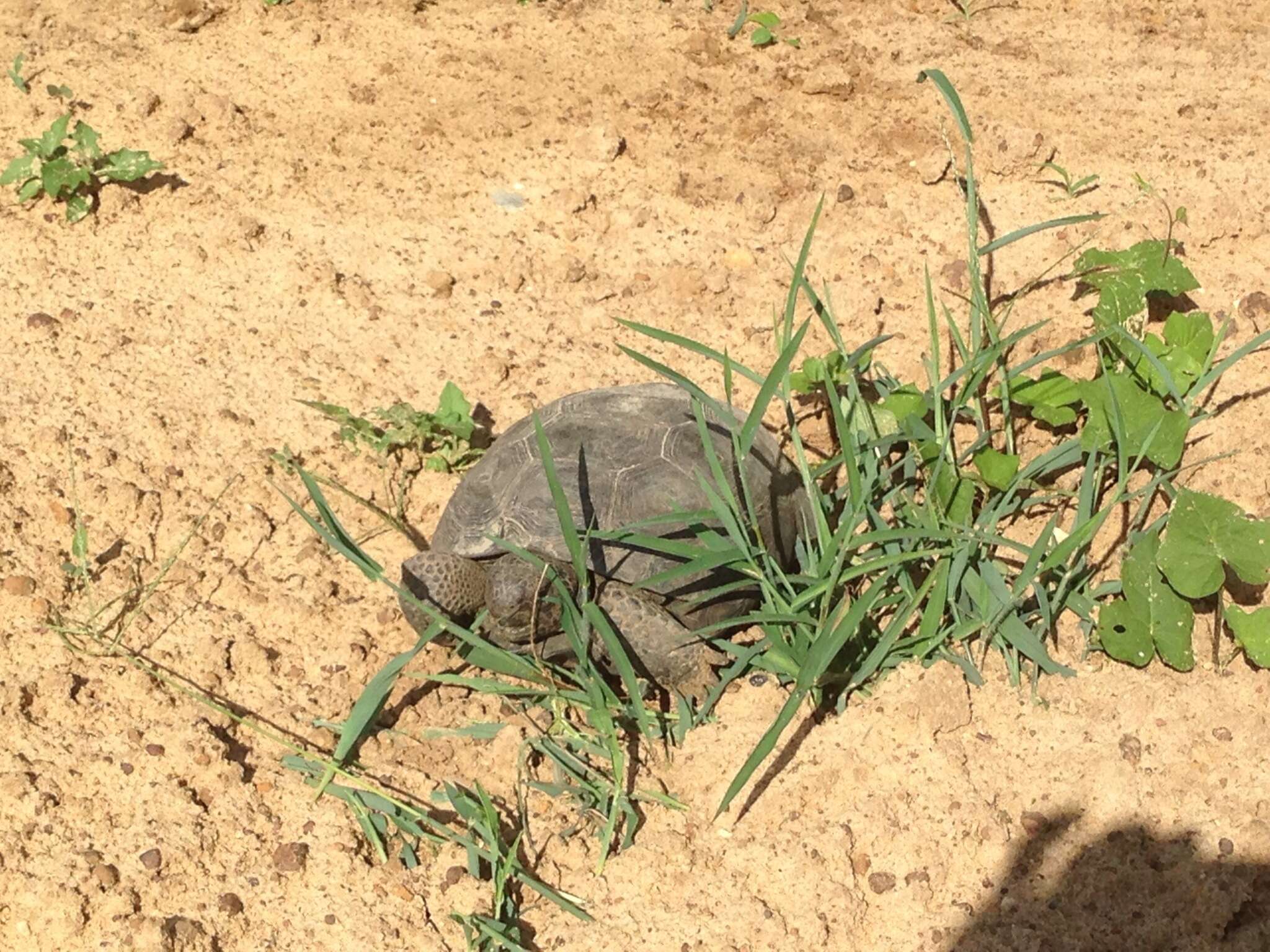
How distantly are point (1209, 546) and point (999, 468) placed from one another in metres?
0.57

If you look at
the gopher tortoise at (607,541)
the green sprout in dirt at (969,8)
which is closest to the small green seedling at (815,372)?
the gopher tortoise at (607,541)

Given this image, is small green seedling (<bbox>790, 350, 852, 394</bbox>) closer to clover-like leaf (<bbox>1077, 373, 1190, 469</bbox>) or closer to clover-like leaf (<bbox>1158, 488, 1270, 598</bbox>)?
clover-like leaf (<bbox>1077, 373, 1190, 469</bbox>)

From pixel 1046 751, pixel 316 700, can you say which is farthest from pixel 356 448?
pixel 1046 751

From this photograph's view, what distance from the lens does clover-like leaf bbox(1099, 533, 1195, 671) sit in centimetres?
313

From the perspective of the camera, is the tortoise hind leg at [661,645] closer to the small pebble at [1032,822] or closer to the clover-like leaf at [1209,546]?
the small pebble at [1032,822]

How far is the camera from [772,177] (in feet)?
15.7

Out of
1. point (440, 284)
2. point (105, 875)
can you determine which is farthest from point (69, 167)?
point (105, 875)

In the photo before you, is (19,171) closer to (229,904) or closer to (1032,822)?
(229,904)

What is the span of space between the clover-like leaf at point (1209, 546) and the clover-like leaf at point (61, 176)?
13.0 ft

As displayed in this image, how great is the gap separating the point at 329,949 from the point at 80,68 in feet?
13.5

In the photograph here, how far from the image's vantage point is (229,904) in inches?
111

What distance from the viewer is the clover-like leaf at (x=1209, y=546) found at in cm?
309

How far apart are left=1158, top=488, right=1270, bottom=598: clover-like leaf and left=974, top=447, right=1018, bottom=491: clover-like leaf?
1.40 ft

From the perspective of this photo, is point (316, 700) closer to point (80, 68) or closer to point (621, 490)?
point (621, 490)
